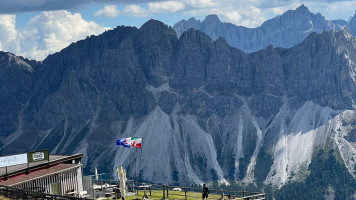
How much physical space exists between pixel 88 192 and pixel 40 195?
24.2 metres

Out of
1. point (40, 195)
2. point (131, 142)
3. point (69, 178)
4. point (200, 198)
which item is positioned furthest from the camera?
point (131, 142)

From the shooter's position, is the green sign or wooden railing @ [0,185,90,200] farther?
the green sign

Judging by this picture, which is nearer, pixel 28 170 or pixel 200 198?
pixel 28 170

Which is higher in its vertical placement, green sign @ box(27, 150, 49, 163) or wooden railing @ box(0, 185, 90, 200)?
green sign @ box(27, 150, 49, 163)

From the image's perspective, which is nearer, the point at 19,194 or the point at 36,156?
the point at 19,194

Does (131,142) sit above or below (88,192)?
above

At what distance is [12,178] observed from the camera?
82.8 metres

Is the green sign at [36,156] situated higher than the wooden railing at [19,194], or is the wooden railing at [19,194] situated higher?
the green sign at [36,156]

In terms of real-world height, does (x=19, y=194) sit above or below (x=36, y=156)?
below

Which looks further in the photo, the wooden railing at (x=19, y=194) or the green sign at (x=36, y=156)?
the green sign at (x=36, y=156)

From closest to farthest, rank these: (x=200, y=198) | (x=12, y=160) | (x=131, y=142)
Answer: (x=12, y=160)
(x=200, y=198)
(x=131, y=142)

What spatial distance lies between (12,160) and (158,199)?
68.8 feet

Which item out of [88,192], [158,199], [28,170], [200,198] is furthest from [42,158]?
[200,198]

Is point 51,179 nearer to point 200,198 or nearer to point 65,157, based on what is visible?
point 65,157
